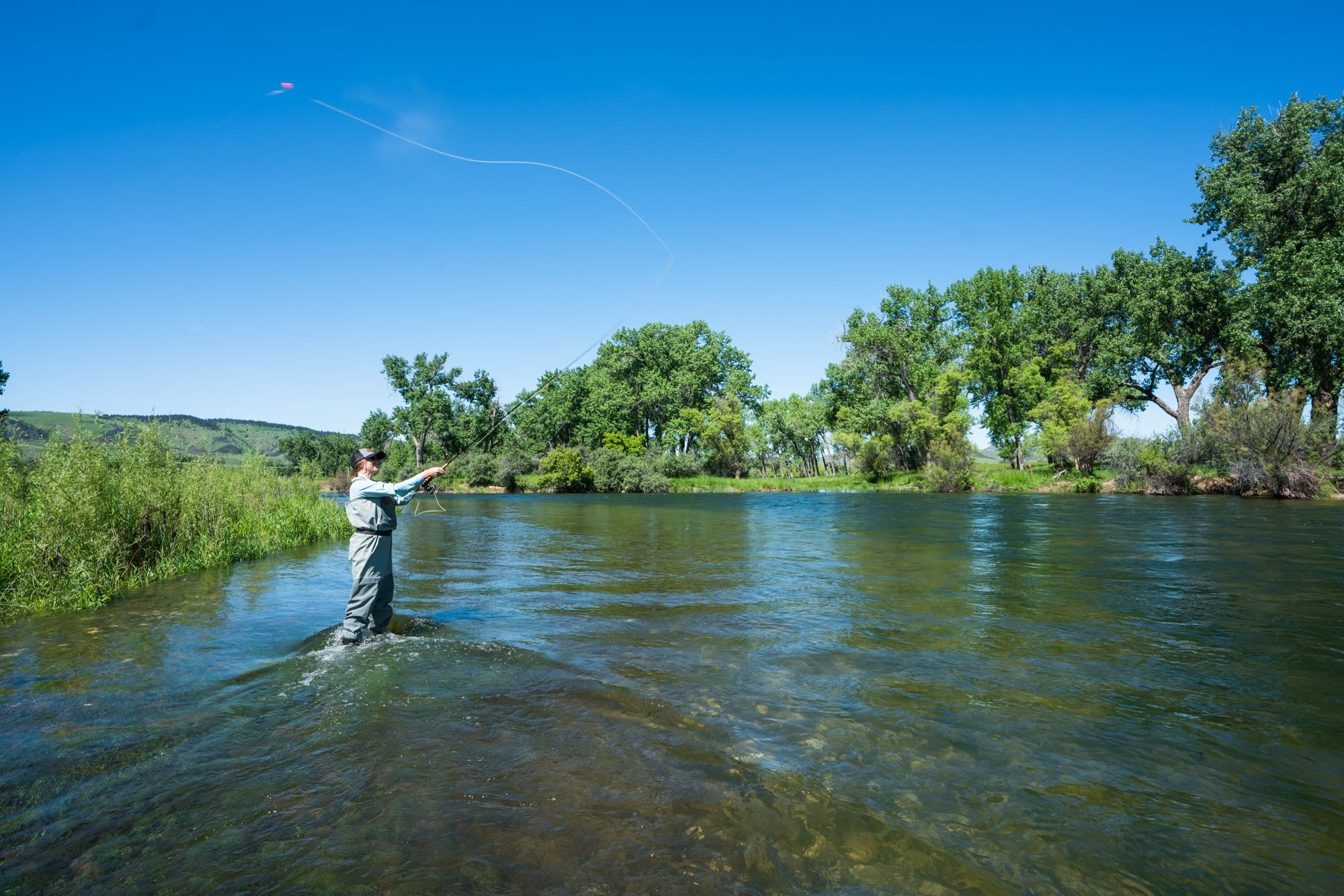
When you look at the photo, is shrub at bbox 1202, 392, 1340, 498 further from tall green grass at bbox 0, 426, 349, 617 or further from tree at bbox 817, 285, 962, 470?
tall green grass at bbox 0, 426, 349, 617

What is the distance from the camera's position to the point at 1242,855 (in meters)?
3.81

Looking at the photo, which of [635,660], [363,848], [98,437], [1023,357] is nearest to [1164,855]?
[363,848]

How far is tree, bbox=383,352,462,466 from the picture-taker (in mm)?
77750

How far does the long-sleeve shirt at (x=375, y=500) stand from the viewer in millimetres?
7664

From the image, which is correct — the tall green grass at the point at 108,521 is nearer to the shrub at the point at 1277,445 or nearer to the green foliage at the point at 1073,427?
the shrub at the point at 1277,445

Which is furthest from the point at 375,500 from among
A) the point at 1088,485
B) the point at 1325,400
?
the point at 1325,400

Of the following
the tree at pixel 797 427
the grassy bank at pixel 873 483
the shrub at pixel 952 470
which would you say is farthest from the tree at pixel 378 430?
the shrub at pixel 952 470

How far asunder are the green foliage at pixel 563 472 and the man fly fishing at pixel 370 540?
59469mm

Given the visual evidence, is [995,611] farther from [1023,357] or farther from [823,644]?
[1023,357]

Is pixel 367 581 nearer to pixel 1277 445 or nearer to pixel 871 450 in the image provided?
pixel 1277 445

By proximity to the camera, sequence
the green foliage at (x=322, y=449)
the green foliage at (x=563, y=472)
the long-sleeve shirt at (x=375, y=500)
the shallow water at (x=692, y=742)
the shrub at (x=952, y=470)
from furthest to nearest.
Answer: the green foliage at (x=322, y=449) < the green foliage at (x=563, y=472) < the shrub at (x=952, y=470) < the long-sleeve shirt at (x=375, y=500) < the shallow water at (x=692, y=742)

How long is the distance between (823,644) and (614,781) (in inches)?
168

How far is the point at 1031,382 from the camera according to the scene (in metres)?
60.2

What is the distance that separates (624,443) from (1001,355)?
129 ft
